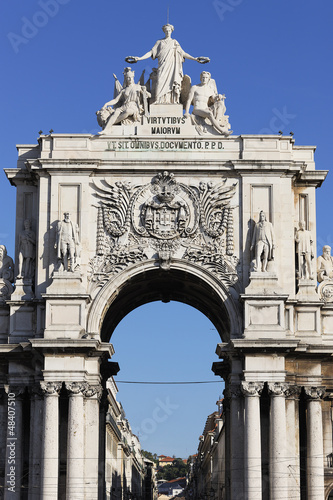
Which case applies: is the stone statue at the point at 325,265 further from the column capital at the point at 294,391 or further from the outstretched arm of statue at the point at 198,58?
the outstretched arm of statue at the point at 198,58

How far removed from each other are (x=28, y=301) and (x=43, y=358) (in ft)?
8.41

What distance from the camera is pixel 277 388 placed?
42.5m

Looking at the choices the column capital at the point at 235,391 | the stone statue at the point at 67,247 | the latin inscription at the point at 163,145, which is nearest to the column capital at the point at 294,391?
the column capital at the point at 235,391

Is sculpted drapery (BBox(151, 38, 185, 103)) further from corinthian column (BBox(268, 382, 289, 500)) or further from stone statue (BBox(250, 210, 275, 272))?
corinthian column (BBox(268, 382, 289, 500))

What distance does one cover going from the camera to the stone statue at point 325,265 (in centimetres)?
4606

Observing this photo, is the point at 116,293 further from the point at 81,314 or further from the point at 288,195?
the point at 288,195

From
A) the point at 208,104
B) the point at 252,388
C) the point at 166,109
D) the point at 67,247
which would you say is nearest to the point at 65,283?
the point at 67,247

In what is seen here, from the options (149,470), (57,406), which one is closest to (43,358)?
(57,406)

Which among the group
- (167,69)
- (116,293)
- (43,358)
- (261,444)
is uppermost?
(167,69)

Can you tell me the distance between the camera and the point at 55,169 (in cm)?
4531

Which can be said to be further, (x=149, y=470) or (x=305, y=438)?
(x=149, y=470)

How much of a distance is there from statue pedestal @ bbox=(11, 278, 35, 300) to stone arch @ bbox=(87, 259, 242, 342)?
102 inches

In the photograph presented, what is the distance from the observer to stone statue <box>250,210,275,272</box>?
4416 cm

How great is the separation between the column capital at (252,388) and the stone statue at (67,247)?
320 inches
